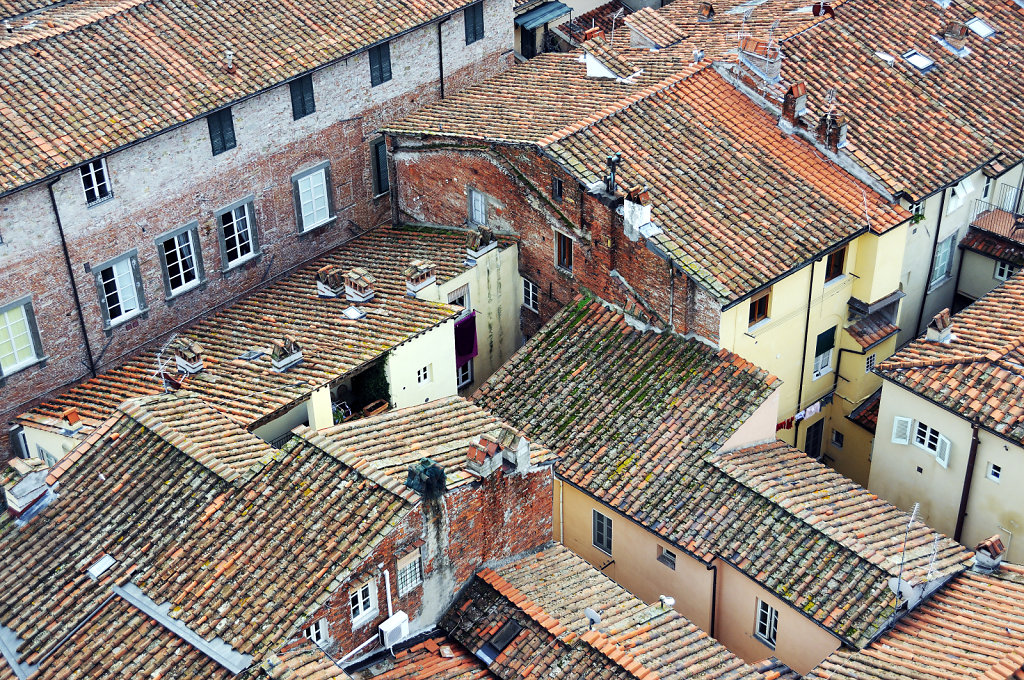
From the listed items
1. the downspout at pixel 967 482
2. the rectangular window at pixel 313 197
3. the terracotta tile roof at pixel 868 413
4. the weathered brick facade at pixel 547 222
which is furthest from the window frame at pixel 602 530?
the rectangular window at pixel 313 197

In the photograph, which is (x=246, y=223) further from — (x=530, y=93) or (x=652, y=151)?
(x=652, y=151)

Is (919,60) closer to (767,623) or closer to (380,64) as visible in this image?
(380,64)

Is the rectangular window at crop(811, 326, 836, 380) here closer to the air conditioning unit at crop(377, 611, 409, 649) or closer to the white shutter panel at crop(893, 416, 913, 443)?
the white shutter panel at crop(893, 416, 913, 443)

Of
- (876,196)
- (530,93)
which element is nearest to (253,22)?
(530,93)

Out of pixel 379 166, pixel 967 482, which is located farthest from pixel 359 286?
pixel 967 482

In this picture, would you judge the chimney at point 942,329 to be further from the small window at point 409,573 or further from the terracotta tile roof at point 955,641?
the small window at point 409,573
